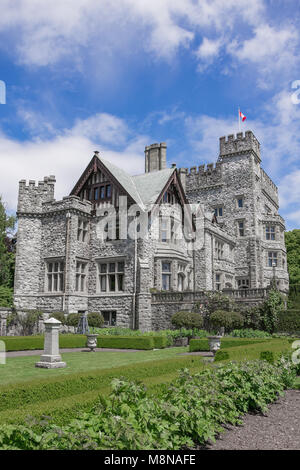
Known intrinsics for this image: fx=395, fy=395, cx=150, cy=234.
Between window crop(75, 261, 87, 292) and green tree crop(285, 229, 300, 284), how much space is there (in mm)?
31497

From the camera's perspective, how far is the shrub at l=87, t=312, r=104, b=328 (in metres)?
27.7

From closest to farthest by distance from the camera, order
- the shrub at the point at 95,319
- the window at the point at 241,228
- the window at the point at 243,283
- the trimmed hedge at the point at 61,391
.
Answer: the trimmed hedge at the point at 61,391 → the shrub at the point at 95,319 → the window at the point at 243,283 → the window at the point at 241,228

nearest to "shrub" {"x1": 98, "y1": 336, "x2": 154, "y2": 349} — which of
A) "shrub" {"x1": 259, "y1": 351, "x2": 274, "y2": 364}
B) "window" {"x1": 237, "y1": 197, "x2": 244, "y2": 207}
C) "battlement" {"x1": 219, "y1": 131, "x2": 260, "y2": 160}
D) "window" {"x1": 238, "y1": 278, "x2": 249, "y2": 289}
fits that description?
"shrub" {"x1": 259, "y1": 351, "x2": 274, "y2": 364}

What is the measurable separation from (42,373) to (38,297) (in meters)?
17.5

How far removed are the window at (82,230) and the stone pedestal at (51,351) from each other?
15696 millimetres

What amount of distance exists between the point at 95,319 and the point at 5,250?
13092 mm

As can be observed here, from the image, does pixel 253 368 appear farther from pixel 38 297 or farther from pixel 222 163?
pixel 222 163

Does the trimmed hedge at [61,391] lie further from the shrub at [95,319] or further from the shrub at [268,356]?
the shrub at [95,319]

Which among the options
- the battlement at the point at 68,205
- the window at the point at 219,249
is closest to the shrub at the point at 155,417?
the battlement at the point at 68,205

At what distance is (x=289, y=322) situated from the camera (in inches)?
975

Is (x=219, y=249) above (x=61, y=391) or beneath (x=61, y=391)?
above

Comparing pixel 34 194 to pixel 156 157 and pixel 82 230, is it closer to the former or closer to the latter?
pixel 82 230

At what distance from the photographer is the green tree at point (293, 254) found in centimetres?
5153

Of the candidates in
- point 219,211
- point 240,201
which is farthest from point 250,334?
point 219,211
